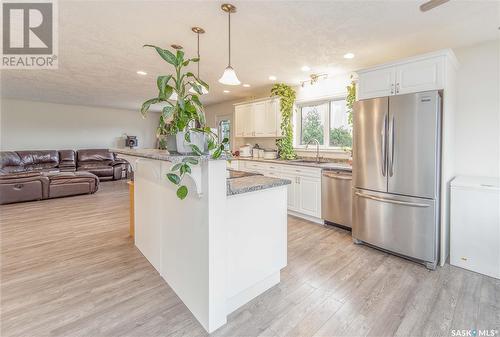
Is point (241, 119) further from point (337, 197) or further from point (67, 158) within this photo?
point (67, 158)

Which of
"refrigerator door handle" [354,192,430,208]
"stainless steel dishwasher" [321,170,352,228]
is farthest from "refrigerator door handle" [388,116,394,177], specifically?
"stainless steel dishwasher" [321,170,352,228]

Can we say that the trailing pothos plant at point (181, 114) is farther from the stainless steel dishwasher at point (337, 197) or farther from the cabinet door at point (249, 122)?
the cabinet door at point (249, 122)

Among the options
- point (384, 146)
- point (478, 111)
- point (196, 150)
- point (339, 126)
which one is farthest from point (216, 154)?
point (339, 126)

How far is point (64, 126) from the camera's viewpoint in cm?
794

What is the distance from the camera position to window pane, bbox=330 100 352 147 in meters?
4.24

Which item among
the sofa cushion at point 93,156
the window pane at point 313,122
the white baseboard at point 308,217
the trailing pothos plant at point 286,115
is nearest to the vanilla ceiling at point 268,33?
the trailing pothos plant at point 286,115

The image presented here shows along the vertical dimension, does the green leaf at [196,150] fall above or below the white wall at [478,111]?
below

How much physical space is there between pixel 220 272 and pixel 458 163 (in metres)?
3.12

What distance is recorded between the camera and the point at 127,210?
449 centimetres

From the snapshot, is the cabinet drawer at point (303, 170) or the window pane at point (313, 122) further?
the window pane at point (313, 122)

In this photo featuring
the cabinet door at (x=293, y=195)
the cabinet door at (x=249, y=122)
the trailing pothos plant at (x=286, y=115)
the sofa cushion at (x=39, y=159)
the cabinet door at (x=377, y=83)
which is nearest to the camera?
the cabinet door at (x=377, y=83)

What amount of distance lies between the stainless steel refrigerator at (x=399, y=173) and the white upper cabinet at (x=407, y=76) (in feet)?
0.45

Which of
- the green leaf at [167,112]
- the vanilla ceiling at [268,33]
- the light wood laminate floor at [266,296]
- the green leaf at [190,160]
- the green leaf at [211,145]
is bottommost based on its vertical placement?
the light wood laminate floor at [266,296]

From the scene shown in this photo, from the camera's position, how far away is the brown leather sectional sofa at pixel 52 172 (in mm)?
4875
